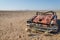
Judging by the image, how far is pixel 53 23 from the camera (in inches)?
320

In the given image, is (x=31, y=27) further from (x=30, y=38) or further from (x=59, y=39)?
(x=59, y=39)

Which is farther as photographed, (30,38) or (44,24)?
(44,24)

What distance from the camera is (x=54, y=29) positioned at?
7.79m

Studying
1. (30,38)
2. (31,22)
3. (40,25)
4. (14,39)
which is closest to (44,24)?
(40,25)

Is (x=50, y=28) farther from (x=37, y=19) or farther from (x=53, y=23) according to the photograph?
(x=37, y=19)

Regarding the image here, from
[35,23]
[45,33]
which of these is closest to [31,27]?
[35,23]

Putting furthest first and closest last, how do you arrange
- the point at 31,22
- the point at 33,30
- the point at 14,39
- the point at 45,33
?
the point at 31,22 < the point at 33,30 < the point at 45,33 < the point at 14,39

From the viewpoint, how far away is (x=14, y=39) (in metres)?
6.79

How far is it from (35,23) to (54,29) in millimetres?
1506

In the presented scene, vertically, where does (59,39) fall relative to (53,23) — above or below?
below

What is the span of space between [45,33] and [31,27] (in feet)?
4.51

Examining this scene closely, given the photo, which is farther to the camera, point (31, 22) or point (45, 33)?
point (31, 22)

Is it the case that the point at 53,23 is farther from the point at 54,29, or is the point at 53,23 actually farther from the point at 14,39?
the point at 14,39

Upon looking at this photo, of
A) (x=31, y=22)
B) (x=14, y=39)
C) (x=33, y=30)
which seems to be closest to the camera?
(x=14, y=39)
